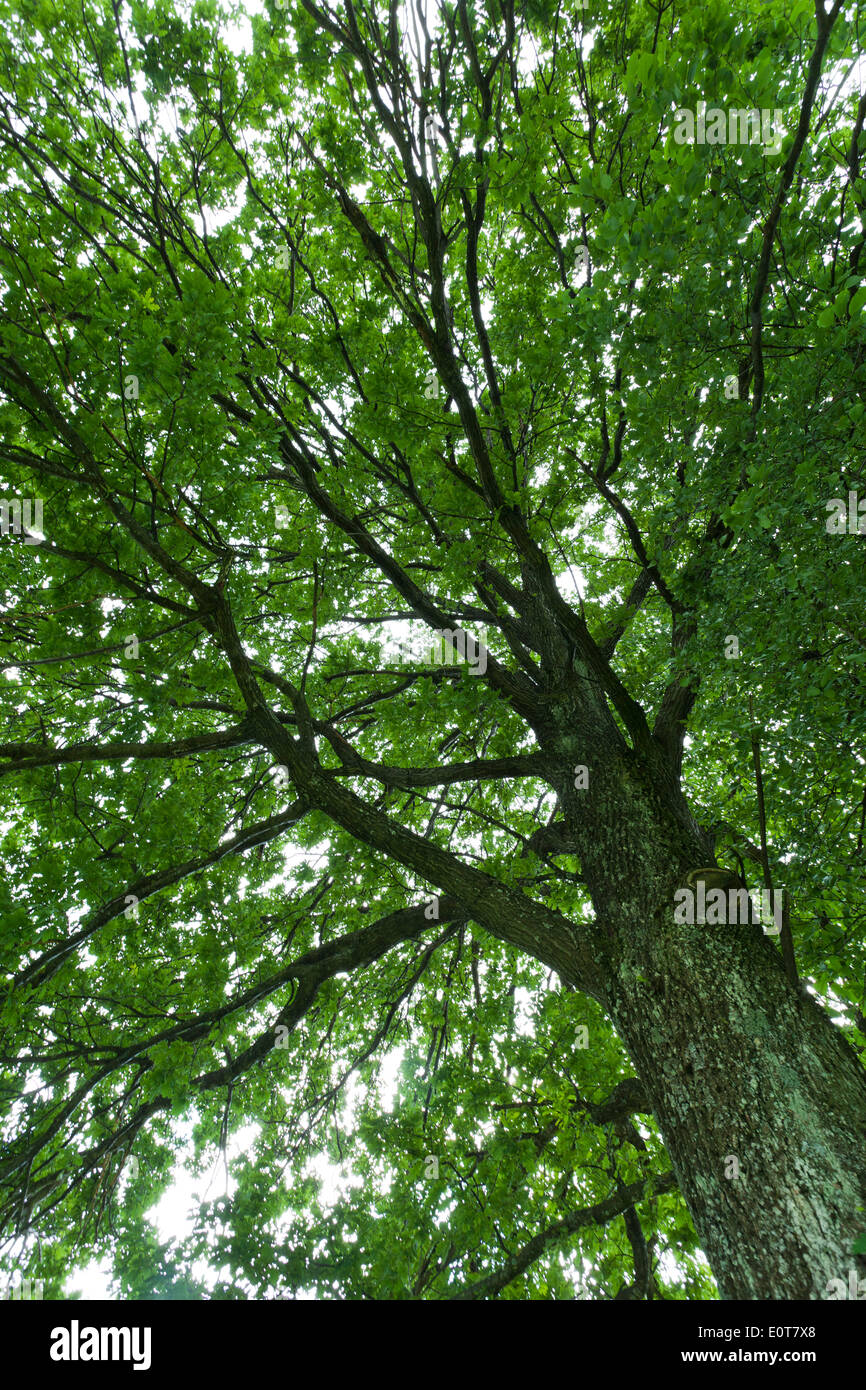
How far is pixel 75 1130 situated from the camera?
16.0ft

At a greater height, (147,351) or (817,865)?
(147,351)

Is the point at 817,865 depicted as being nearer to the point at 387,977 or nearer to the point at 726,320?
the point at 726,320

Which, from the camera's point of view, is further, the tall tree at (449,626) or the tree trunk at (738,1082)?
the tall tree at (449,626)

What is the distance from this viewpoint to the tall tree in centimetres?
298

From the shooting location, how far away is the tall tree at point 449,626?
2980 millimetres

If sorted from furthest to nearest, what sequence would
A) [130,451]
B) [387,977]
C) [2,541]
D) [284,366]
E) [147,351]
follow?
[387,977], [284,366], [2,541], [130,451], [147,351]

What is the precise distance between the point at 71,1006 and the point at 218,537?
4024 mm

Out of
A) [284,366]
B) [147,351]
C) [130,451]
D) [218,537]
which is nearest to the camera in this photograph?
[147,351]

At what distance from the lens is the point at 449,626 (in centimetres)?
536

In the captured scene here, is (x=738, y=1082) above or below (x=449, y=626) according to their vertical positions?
below

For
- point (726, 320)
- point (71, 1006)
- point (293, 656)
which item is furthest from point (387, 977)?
point (726, 320)

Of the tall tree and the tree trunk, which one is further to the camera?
the tall tree

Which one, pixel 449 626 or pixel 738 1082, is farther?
pixel 449 626
